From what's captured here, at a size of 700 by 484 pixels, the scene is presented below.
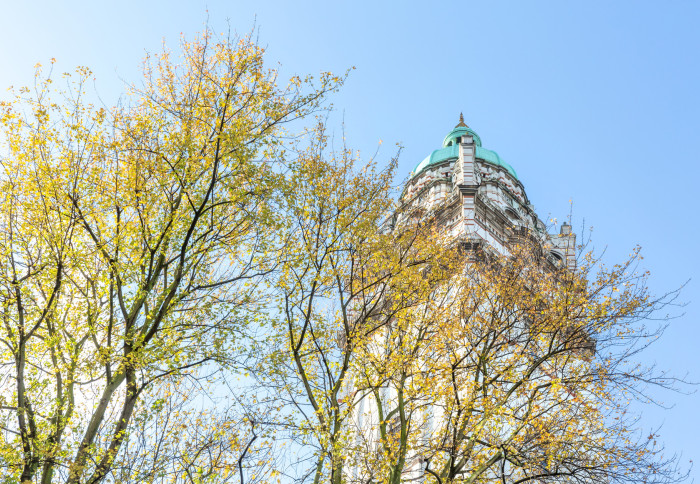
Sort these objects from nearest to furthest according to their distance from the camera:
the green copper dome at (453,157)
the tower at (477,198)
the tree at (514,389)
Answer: the tree at (514,389)
the tower at (477,198)
the green copper dome at (453,157)

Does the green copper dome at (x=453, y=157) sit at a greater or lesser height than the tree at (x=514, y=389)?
greater

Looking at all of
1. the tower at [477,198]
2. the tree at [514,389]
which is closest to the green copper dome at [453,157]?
the tower at [477,198]

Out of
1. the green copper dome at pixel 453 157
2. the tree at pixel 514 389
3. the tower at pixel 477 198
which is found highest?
the green copper dome at pixel 453 157

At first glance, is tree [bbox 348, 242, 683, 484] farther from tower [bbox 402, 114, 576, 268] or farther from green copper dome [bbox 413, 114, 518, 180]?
green copper dome [bbox 413, 114, 518, 180]

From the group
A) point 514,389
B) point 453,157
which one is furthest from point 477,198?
point 514,389

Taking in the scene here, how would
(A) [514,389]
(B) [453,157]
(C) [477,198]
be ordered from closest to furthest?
(A) [514,389] < (C) [477,198] < (B) [453,157]

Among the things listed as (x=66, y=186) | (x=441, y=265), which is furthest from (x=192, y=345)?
(x=441, y=265)

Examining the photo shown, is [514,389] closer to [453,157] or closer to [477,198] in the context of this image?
[477,198]

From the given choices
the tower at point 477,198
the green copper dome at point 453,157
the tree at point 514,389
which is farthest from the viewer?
the green copper dome at point 453,157

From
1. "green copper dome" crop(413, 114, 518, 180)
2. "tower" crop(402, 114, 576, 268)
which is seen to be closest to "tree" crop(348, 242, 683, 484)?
"tower" crop(402, 114, 576, 268)

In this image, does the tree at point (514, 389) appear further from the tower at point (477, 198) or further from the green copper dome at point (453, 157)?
the green copper dome at point (453, 157)

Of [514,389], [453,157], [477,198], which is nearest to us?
[514,389]

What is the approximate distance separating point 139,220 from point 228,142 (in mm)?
2963

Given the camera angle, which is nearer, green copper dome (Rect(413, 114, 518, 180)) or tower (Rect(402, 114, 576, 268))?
tower (Rect(402, 114, 576, 268))
